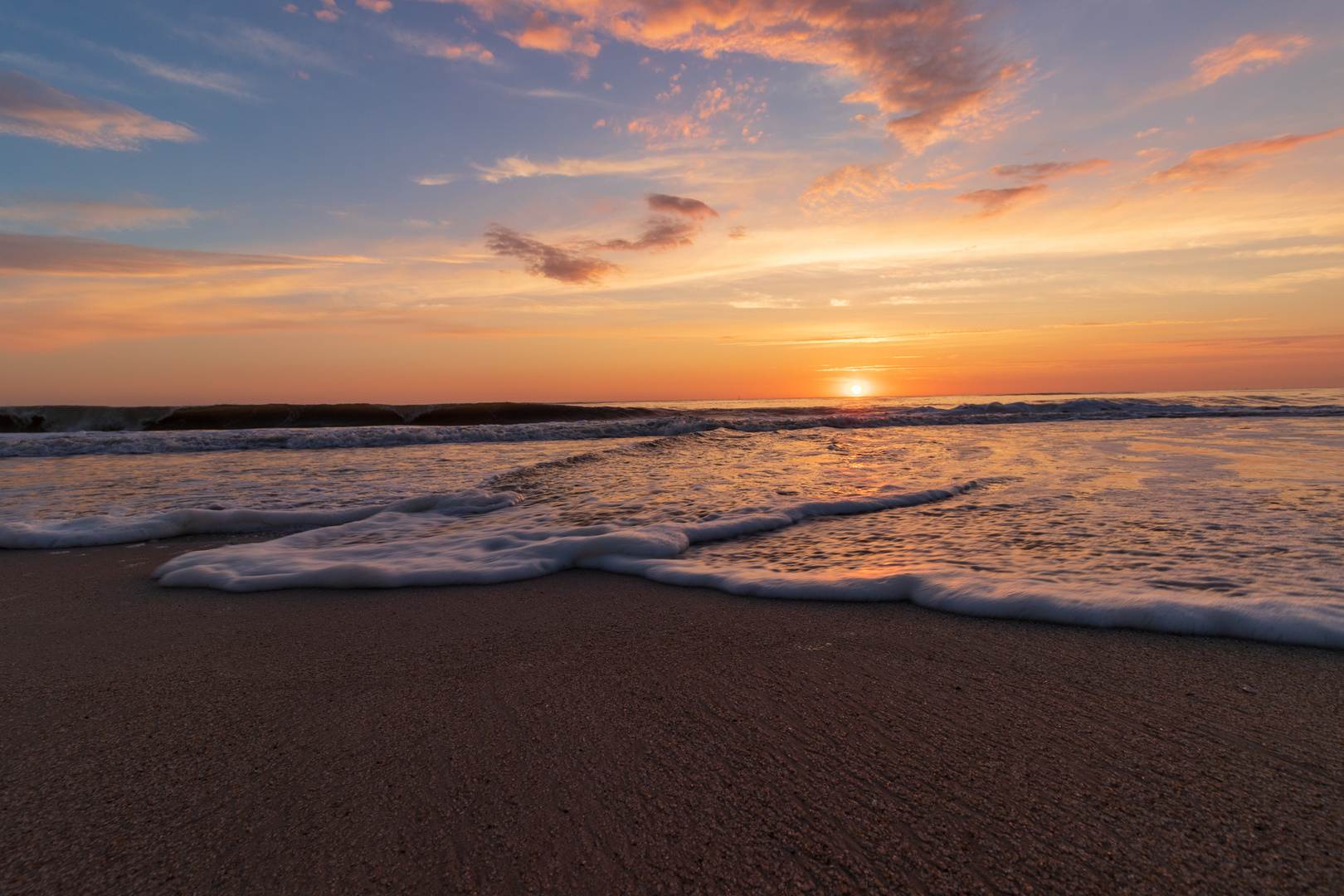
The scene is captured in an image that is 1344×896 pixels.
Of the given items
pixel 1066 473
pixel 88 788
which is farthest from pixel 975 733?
pixel 1066 473

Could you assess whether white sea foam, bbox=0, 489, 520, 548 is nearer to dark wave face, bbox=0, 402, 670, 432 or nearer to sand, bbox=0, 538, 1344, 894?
sand, bbox=0, 538, 1344, 894

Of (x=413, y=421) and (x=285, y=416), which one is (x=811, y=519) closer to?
(x=413, y=421)

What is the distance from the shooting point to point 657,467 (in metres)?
7.41

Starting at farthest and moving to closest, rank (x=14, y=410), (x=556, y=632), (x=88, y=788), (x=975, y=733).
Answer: (x=14, y=410)
(x=556, y=632)
(x=975, y=733)
(x=88, y=788)

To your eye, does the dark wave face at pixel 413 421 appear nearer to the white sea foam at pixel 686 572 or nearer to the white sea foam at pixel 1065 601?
the white sea foam at pixel 686 572

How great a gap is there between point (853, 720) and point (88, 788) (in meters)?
1.89

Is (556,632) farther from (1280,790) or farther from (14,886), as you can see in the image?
(1280,790)

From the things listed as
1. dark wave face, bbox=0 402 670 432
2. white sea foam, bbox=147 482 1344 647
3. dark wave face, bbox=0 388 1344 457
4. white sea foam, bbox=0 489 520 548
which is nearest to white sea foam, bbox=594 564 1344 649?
white sea foam, bbox=147 482 1344 647

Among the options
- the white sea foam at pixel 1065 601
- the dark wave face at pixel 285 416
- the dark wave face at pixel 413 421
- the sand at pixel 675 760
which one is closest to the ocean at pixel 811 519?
the white sea foam at pixel 1065 601

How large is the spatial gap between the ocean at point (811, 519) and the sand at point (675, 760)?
44 cm

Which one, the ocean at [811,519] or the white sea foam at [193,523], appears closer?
the ocean at [811,519]

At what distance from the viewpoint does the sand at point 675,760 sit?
1.11 m

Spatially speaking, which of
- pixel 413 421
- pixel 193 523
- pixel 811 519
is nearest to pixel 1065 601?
pixel 811 519

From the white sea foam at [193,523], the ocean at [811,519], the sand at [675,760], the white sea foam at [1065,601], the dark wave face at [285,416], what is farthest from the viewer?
the dark wave face at [285,416]
